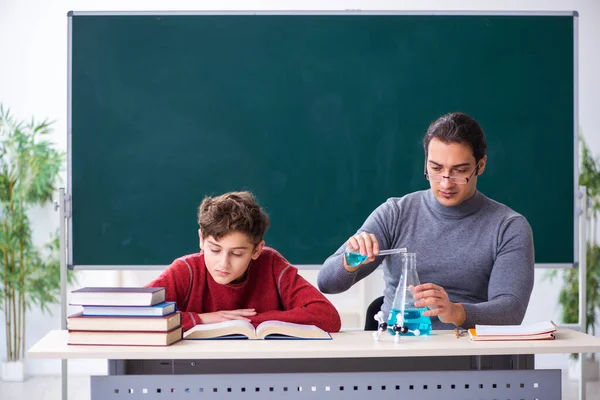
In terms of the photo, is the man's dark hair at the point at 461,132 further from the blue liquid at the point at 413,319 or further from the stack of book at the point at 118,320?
the stack of book at the point at 118,320

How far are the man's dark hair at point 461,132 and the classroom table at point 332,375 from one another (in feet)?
2.00

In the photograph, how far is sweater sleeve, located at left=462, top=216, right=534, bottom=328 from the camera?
79.0 inches

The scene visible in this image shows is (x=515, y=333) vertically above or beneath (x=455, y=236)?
beneath

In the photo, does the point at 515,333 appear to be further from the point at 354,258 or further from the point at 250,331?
the point at 250,331

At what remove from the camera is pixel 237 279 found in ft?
7.17

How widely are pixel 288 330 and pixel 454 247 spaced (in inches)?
29.0

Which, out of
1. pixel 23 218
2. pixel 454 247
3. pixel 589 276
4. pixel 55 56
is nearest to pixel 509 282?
pixel 454 247

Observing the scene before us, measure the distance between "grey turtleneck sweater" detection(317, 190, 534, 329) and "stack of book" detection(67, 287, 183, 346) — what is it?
0.73 metres

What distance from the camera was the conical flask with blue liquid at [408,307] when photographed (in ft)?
6.15

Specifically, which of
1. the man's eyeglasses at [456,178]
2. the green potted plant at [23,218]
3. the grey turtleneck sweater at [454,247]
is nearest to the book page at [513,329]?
the grey turtleneck sweater at [454,247]

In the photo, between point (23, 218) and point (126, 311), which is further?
point (23, 218)

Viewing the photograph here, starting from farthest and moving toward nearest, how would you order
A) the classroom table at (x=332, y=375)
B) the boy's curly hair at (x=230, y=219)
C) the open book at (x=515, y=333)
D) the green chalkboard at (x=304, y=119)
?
1. the green chalkboard at (x=304, y=119)
2. the boy's curly hair at (x=230, y=219)
3. the open book at (x=515, y=333)
4. the classroom table at (x=332, y=375)

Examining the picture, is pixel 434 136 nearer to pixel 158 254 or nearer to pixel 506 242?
pixel 506 242

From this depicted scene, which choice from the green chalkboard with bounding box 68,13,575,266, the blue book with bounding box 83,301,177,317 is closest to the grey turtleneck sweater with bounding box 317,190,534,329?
the blue book with bounding box 83,301,177,317
